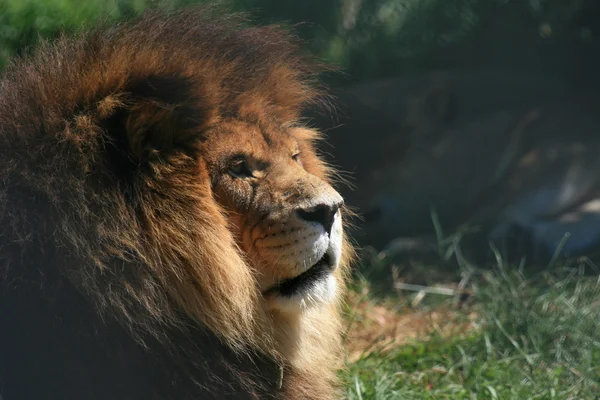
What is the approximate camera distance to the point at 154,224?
9.11 ft

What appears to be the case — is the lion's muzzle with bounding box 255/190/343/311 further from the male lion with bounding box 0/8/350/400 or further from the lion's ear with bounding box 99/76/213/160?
the lion's ear with bounding box 99/76/213/160

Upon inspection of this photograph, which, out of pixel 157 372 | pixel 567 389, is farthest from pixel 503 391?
pixel 157 372

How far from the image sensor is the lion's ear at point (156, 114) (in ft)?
9.21

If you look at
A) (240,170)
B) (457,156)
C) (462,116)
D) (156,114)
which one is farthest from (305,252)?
(462,116)

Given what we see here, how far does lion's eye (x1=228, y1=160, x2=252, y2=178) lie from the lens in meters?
2.95

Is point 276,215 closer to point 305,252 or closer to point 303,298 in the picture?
point 305,252

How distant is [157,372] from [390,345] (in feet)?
7.95

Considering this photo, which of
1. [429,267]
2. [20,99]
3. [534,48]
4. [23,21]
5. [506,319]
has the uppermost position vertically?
[20,99]

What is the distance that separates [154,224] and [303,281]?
57 centimetres

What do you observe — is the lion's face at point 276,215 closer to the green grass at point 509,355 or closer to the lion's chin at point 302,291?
the lion's chin at point 302,291

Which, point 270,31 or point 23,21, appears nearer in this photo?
point 270,31

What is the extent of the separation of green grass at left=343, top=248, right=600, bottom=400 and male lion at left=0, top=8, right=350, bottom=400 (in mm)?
1293

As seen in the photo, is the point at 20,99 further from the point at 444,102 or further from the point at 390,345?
the point at 444,102

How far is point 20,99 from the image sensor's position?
290 cm
